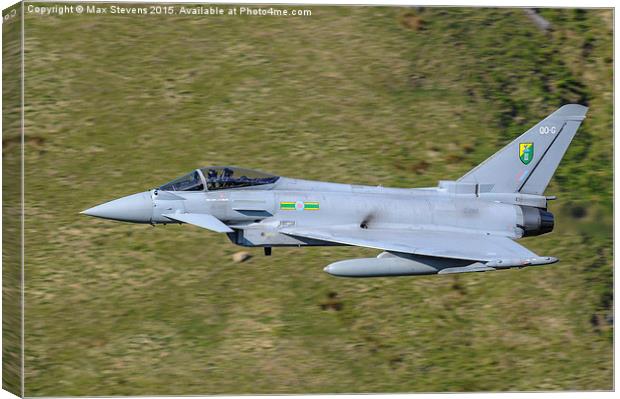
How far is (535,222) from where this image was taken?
2459cm

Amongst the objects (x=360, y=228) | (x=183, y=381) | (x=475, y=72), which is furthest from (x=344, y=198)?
(x=475, y=72)

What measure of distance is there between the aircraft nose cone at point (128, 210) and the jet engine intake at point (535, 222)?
8356 millimetres

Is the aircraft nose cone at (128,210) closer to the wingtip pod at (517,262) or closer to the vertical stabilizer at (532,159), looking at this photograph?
the vertical stabilizer at (532,159)

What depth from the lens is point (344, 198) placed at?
2369cm

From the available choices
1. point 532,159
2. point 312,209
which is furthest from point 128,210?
point 532,159

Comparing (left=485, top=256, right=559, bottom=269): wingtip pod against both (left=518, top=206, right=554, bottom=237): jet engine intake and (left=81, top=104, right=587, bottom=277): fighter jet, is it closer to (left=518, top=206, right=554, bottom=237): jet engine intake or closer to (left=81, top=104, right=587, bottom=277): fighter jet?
(left=81, top=104, right=587, bottom=277): fighter jet

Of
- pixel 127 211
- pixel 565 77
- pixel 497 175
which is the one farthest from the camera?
pixel 565 77

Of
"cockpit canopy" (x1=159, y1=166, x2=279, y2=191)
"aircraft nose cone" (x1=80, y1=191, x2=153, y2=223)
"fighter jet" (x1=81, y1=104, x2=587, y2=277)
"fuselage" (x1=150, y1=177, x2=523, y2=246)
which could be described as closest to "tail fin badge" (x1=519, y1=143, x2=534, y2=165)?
"fighter jet" (x1=81, y1=104, x2=587, y2=277)

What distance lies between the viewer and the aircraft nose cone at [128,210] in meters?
22.9

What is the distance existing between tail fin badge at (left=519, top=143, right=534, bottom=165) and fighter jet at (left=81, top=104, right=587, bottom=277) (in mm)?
110

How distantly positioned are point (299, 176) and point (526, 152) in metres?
5.92

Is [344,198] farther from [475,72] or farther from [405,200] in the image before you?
[475,72]

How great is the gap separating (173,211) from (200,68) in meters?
6.58

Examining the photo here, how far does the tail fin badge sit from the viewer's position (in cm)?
2492
